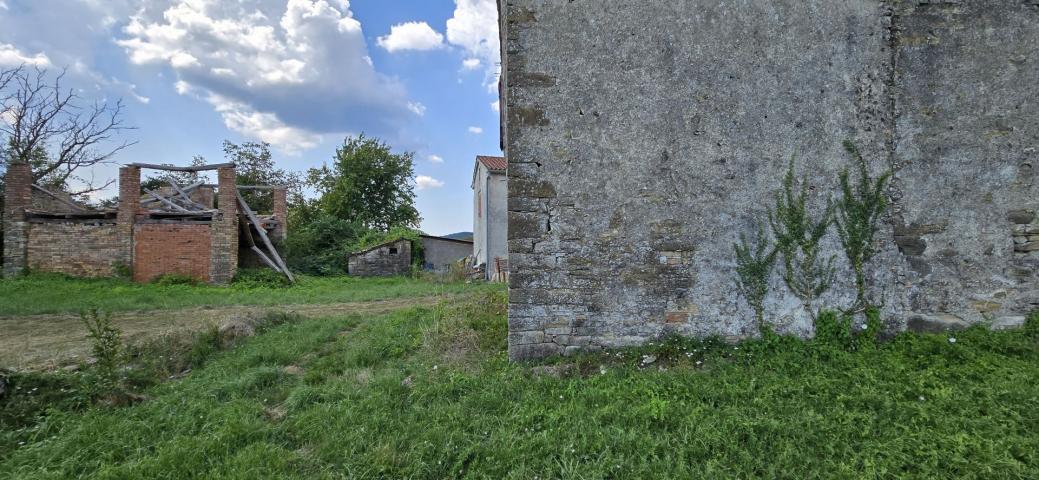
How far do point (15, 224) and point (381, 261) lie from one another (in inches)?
412

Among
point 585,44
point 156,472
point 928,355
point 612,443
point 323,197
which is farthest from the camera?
point 323,197

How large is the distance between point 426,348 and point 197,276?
1150 cm

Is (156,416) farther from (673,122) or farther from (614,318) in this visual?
(673,122)

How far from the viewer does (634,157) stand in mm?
4762

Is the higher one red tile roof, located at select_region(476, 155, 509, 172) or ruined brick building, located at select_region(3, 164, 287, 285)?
red tile roof, located at select_region(476, 155, 509, 172)

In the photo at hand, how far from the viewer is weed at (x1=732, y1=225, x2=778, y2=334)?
4.77 metres

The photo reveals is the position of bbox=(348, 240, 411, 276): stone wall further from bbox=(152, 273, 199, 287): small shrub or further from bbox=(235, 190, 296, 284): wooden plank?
bbox=(152, 273, 199, 287): small shrub

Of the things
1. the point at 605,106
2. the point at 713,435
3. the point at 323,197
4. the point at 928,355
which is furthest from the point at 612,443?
the point at 323,197

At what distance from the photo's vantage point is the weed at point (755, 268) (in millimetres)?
4773

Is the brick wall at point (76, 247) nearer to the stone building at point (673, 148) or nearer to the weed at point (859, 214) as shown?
the stone building at point (673, 148)

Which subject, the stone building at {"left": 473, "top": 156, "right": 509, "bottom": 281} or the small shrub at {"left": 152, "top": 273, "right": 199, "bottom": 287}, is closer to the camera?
the small shrub at {"left": 152, "top": 273, "right": 199, "bottom": 287}

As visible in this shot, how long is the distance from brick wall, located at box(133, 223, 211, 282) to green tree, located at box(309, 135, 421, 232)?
14170 mm

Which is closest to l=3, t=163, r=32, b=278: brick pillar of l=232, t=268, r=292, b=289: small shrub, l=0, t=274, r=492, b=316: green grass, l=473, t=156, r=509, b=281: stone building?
l=0, t=274, r=492, b=316: green grass

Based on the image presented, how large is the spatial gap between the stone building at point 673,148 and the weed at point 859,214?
0.09 m
